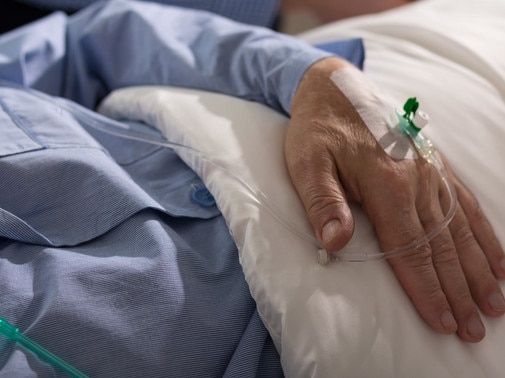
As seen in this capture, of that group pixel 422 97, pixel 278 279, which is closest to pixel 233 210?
pixel 278 279

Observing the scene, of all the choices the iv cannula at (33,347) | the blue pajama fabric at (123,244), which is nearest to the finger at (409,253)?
the blue pajama fabric at (123,244)

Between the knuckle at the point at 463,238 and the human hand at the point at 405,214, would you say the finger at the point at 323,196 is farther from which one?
the knuckle at the point at 463,238

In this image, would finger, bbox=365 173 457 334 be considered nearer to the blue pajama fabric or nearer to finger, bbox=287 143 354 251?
finger, bbox=287 143 354 251

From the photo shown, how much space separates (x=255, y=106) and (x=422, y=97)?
0.80ft

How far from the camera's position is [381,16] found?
117cm

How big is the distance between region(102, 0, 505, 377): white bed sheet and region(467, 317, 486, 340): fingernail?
2cm

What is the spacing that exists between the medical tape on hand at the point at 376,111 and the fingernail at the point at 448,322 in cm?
20

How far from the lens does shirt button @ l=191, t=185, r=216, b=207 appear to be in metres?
0.80

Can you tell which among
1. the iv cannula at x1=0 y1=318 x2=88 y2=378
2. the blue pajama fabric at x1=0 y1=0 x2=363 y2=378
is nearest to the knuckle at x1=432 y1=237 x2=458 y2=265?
the blue pajama fabric at x1=0 y1=0 x2=363 y2=378

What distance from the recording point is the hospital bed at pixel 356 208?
0.65 m

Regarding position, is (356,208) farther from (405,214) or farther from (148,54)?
(148,54)

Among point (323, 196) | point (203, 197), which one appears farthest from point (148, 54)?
point (323, 196)

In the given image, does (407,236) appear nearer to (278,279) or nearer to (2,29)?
(278,279)

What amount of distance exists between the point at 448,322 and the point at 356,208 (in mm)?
176
